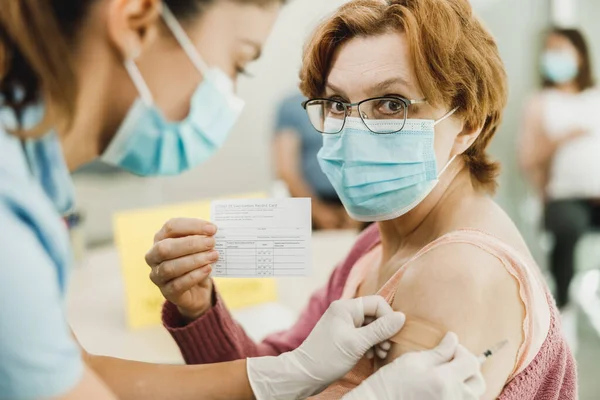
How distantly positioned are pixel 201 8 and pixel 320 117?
0.36 metres

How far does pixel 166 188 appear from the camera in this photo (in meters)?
2.28

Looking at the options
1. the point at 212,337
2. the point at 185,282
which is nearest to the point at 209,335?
the point at 212,337

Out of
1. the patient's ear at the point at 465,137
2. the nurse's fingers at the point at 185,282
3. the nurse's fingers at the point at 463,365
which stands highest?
the patient's ear at the point at 465,137

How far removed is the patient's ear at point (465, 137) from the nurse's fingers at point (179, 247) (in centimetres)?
42

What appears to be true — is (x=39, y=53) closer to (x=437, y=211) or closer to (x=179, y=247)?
(x=179, y=247)

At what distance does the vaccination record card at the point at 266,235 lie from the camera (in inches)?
37.6

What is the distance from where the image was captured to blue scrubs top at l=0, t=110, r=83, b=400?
1.83ft

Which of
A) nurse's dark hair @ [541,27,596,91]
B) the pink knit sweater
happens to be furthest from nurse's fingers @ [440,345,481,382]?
nurse's dark hair @ [541,27,596,91]

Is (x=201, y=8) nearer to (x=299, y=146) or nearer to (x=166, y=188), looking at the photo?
(x=166, y=188)

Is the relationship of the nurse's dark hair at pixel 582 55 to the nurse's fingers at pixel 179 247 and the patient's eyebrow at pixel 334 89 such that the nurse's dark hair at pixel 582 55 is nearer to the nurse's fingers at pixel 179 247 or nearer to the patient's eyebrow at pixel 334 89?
the patient's eyebrow at pixel 334 89

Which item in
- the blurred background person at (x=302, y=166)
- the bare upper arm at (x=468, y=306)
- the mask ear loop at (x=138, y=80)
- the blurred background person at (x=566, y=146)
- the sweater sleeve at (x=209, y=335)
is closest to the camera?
the mask ear loop at (x=138, y=80)

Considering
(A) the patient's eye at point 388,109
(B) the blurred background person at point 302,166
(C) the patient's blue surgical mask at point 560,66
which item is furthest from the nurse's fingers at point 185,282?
(C) the patient's blue surgical mask at point 560,66

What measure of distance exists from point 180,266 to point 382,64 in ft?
1.45

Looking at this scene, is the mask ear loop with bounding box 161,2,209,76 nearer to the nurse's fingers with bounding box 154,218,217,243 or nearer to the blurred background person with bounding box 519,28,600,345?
the nurse's fingers with bounding box 154,218,217,243
